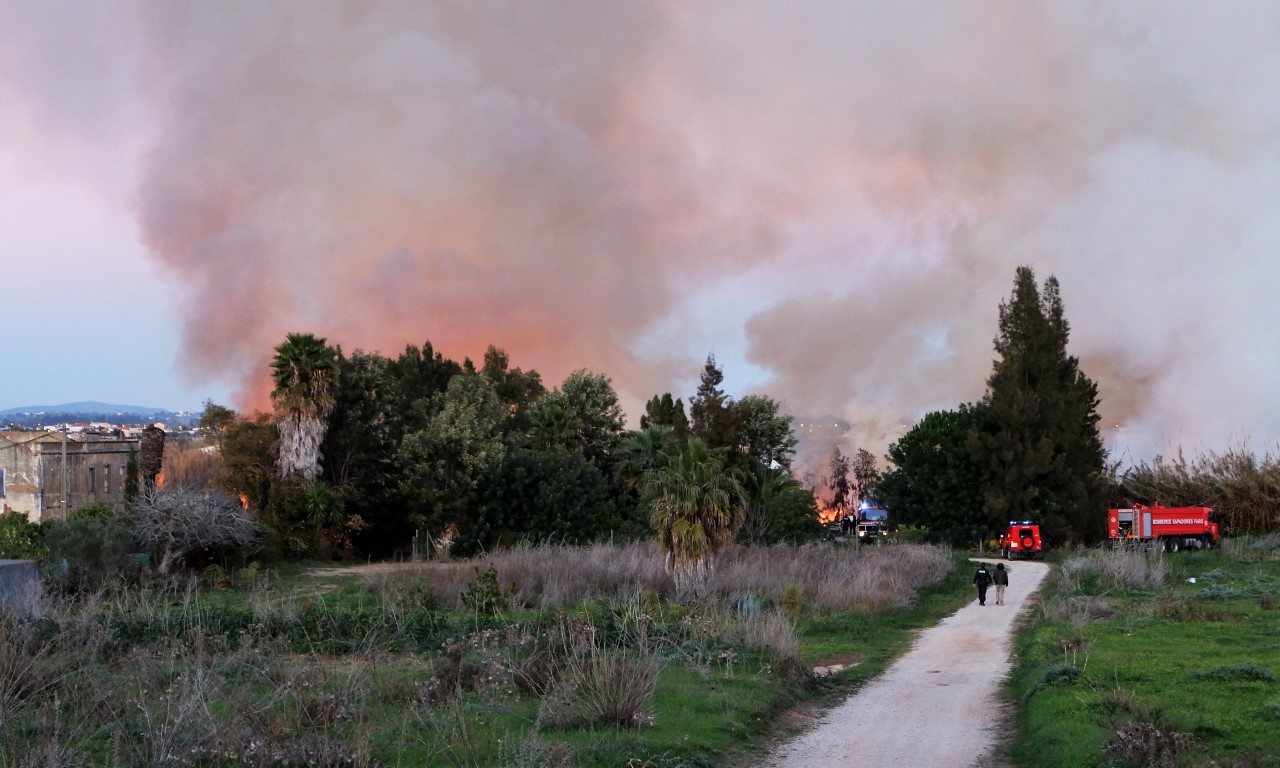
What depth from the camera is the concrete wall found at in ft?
64.1

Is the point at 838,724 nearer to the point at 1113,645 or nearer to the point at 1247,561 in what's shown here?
the point at 1113,645

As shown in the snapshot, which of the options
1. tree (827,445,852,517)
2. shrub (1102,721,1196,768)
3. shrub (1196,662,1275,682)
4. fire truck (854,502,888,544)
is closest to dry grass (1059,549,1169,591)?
shrub (1196,662,1275,682)

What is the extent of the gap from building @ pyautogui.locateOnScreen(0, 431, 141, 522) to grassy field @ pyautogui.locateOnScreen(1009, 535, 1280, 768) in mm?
52778

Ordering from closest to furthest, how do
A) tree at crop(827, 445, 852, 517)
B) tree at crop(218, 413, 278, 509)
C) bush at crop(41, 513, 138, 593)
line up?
bush at crop(41, 513, 138, 593) < tree at crop(218, 413, 278, 509) < tree at crop(827, 445, 852, 517)

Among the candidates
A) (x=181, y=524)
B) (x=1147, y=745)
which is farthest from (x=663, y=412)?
(x=1147, y=745)

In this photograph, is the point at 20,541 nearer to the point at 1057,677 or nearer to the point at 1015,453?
the point at 1057,677

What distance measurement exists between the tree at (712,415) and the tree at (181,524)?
4117cm

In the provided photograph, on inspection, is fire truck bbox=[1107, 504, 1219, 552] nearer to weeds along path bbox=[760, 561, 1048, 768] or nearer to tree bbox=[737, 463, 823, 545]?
tree bbox=[737, 463, 823, 545]

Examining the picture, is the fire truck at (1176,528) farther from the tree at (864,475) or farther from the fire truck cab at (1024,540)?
the tree at (864,475)

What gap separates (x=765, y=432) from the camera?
8812 cm

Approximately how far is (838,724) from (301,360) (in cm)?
3760

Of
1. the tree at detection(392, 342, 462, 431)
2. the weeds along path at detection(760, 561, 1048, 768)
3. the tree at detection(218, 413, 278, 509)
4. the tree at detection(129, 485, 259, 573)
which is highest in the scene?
the tree at detection(392, 342, 462, 431)

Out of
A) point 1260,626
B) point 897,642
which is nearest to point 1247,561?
point 1260,626

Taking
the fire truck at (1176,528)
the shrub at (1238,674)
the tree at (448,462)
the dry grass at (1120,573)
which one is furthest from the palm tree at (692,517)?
the fire truck at (1176,528)
